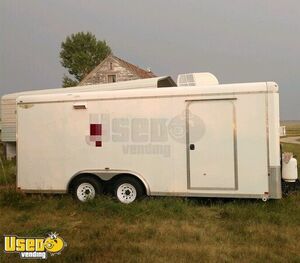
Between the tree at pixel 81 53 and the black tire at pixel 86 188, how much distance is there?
123 ft

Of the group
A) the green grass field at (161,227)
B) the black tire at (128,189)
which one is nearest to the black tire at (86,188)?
the green grass field at (161,227)

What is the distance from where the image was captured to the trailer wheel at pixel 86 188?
28.7 feet

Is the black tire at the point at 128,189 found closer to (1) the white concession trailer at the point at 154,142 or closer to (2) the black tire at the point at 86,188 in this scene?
(1) the white concession trailer at the point at 154,142

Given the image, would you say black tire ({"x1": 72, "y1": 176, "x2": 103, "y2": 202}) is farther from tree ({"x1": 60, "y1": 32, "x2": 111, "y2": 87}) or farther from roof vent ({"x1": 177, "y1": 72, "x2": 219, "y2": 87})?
tree ({"x1": 60, "y1": 32, "x2": 111, "y2": 87})

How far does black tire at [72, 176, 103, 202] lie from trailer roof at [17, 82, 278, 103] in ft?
5.99

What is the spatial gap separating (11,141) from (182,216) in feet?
52.4

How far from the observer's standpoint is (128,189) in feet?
28.2

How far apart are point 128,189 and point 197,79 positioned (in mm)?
2935

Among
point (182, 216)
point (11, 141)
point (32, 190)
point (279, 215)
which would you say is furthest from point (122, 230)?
point (11, 141)

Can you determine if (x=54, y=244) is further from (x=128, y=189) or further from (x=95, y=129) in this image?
(x=95, y=129)

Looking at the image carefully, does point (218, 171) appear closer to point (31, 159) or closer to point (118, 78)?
point (31, 159)

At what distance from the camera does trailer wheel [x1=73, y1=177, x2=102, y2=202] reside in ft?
28.7

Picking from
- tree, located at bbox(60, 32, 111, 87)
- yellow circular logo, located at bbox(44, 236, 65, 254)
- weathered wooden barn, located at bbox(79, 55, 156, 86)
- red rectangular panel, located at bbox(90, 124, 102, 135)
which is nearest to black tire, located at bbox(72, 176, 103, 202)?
red rectangular panel, located at bbox(90, 124, 102, 135)

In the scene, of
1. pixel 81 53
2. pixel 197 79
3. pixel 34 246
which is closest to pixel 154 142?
pixel 197 79
